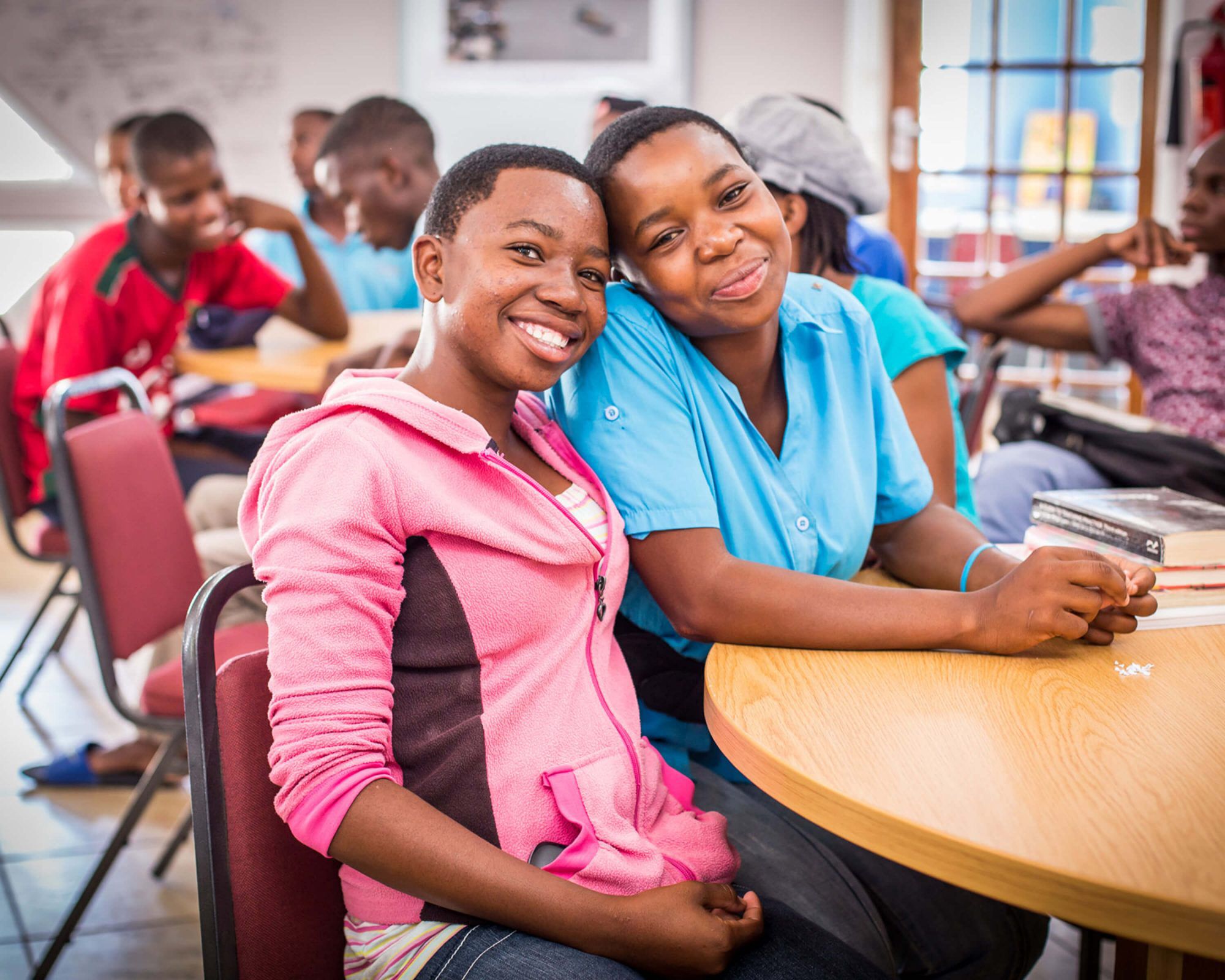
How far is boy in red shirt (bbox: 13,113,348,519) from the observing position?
2.69 metres

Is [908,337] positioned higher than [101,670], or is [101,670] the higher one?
[908,337]

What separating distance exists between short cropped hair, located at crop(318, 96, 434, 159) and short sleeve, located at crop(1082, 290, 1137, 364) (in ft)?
6.13

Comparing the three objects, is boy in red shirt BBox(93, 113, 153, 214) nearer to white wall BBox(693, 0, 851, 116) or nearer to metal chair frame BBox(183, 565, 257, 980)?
white wall BBox(693, 0, 851, 116)

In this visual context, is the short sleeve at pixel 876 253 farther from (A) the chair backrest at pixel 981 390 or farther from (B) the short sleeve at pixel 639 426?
(B) the short sleeve at pixel 639 426

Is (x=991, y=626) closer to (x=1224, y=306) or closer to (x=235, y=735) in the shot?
(x=235, y=735)

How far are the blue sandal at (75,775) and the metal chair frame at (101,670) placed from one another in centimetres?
74

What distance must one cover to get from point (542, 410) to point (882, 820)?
2.12 feet

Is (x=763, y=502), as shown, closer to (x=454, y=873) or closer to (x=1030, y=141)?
(x=454, y=873)

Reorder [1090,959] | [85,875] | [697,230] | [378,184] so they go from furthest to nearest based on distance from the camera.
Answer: [378,184], [85,875], [1090,959], [697,230]

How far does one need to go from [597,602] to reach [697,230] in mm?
420

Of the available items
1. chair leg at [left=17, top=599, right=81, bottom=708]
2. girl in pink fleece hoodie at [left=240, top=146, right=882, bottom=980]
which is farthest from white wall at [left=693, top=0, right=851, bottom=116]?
girl in pink fleece hoodie at [left=240, top=146, right=882, bottom=980]

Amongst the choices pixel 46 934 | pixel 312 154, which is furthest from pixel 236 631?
pixel 312 154

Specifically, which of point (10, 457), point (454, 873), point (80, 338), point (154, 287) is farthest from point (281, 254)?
point (454, 873)

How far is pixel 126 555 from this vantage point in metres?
1.69
